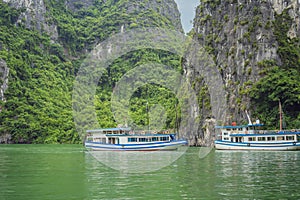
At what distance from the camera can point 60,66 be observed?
121 meters

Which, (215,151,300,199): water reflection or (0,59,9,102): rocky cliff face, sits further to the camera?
(0,59,9,102): rocky cliff face

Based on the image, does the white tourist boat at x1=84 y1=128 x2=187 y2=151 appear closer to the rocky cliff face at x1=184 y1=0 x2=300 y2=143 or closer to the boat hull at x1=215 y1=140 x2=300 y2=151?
the boat hull at x1=215 y1=140 x2=300 y2=151

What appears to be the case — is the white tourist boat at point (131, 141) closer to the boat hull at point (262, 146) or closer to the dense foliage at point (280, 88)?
the boat hull at point (262, 146)

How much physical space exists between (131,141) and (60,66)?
74.7 metres

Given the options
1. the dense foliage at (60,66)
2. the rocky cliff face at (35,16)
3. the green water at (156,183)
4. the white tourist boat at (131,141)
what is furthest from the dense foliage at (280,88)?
the rocky cliff face at (35,16)

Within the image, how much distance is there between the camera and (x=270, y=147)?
155 feet

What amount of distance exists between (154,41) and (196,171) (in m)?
100.0

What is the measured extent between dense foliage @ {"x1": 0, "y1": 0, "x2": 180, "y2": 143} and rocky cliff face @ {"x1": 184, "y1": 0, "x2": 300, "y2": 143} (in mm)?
13442

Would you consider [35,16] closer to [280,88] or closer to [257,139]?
[280,88]

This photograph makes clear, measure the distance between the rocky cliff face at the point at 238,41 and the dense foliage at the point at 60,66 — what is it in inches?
529

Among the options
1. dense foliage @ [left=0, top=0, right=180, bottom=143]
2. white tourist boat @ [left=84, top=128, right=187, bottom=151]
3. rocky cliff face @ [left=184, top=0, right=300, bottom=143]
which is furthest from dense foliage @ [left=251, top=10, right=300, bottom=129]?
dense foliage @ [left=0, top=0, right=180, bottom=143]

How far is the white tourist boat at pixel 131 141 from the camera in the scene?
49562mm

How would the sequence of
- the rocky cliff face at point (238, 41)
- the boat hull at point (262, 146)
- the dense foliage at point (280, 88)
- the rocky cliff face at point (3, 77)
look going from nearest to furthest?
the boat hull at point (262, 146)
the dense foliage at point (280, 88)
the rocky cliff face at point (238, 41)
the rocky cliff face at point (3, 77)

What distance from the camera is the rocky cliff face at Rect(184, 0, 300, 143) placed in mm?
61125
